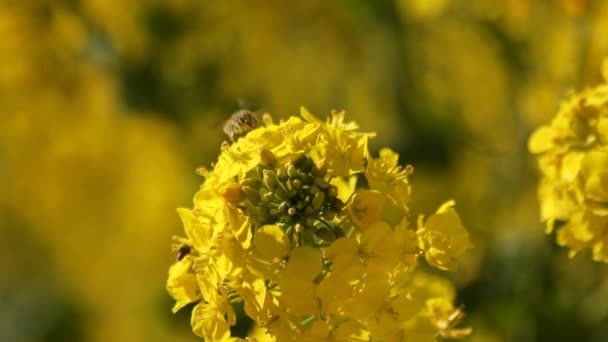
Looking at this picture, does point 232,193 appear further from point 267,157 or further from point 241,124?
point 241,124

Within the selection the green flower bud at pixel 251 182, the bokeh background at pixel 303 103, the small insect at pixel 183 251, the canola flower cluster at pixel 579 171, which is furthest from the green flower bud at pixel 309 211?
the bokeh background at pixel 303 103

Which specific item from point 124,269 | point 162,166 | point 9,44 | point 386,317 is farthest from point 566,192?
point 124,269

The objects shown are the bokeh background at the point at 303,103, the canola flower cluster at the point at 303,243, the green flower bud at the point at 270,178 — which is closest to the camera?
the canola flower cluster at the point at 303,243

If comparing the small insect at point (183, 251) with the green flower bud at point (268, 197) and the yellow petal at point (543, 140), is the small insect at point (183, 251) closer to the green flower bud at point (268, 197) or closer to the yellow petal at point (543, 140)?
the green flower bud at point (268, 197)

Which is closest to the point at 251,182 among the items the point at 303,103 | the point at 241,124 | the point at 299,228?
the point at 299,228

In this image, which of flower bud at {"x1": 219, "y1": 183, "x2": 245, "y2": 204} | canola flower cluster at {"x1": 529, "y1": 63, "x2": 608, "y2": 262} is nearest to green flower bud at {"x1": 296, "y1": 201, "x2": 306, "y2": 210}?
flower bud at {"x1": 219, "y1": 183, "x2": 245, "y2": 204}

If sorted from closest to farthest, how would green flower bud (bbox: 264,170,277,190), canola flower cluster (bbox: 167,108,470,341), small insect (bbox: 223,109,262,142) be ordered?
canola flower cluster (bbox: 167,108,470,341), green flower bud (bbox: 264,170,277,190), small insect (bbox: 223,109,262,142)

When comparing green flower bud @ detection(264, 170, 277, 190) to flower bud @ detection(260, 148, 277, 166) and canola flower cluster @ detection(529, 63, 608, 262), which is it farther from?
canola flower cluster @ detection(529, 63, 608, 262)
